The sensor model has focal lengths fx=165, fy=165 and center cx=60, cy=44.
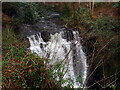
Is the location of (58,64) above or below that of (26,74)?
above

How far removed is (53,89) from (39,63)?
754 millimetres

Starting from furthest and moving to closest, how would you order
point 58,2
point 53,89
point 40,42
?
point 58,2 → point 40,42 → point 53,89

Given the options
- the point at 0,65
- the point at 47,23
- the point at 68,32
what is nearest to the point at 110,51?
the point at 68,32

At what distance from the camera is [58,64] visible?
3.83 meters

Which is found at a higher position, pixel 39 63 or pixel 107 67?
pixel 39 63

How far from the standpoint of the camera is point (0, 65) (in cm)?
384

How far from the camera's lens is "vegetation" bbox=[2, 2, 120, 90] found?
364cm

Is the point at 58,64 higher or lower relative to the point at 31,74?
higher

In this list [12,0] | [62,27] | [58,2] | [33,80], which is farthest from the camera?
[58,2]

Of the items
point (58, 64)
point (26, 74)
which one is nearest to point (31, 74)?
point (26, 74)

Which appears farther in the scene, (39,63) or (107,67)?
(107,67)

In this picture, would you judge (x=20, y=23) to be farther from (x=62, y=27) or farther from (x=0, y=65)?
(x=0, y=65)

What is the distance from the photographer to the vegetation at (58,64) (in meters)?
3.64

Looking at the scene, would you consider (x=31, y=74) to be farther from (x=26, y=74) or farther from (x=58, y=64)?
(x=58, y=64)
